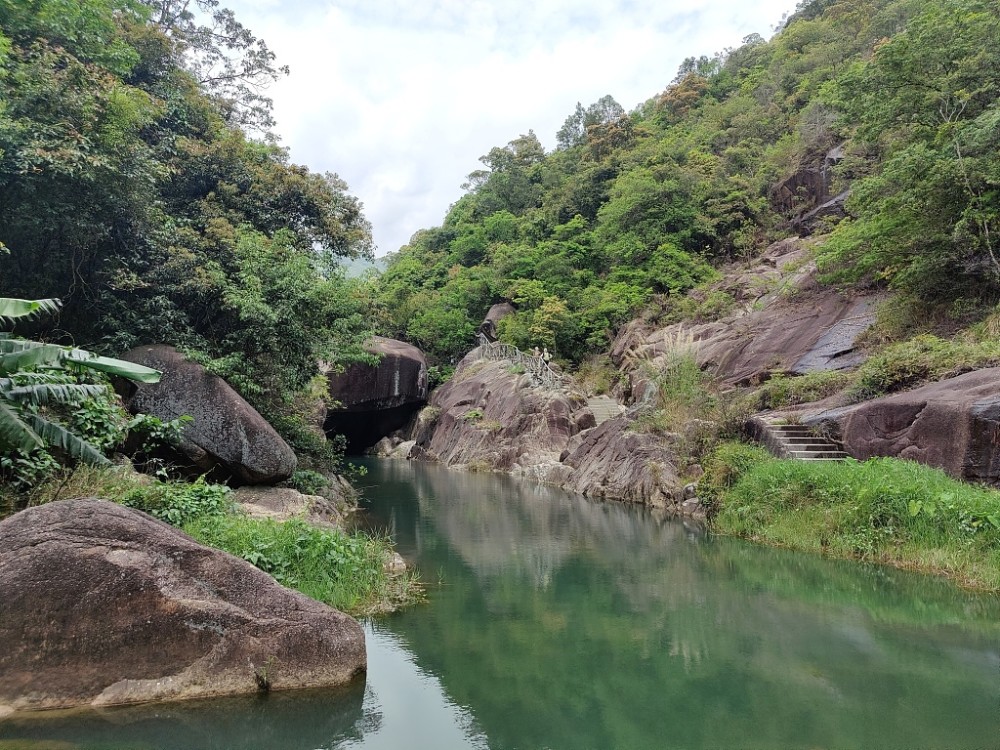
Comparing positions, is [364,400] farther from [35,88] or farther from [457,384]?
[35,88]

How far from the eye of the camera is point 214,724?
14.0 feet

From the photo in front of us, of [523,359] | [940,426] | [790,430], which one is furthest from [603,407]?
[940,426]

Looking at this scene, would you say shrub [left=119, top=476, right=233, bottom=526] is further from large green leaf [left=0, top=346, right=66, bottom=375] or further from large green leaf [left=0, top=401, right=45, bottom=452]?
large green leaf [left=0, top=346, right=66, bottom=375]

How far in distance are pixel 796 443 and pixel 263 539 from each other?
375 inches

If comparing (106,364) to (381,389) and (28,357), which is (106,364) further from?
(381,389)

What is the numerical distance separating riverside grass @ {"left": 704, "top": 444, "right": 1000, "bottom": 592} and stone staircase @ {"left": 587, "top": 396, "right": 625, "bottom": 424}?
11.9 m

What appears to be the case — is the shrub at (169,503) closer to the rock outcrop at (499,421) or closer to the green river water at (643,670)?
the green river water at (643,670)

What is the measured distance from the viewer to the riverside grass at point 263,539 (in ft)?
20.8

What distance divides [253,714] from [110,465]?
164 inches

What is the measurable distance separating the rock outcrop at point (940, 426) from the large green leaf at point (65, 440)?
1102 cm

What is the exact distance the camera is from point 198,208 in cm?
1425

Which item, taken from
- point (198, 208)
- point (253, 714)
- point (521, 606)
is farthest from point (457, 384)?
point (253, 714)

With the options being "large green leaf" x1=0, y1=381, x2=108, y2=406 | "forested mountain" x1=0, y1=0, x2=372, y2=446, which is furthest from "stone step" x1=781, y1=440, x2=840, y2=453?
"large green leaf" x1=0, y1=381, x2=108, y2=406

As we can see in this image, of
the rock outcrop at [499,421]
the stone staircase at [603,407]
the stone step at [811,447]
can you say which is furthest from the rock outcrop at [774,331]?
the stone step at [811,447]
